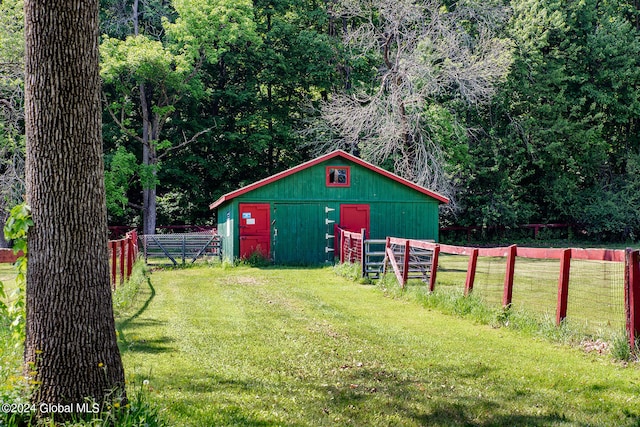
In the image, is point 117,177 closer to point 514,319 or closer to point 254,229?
point 254,229

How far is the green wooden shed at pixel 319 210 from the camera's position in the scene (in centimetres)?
2452

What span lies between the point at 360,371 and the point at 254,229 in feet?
59.9

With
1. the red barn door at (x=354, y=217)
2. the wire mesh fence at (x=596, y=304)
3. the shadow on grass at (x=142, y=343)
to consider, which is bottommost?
the shadow on grass at (x=142, y=343)

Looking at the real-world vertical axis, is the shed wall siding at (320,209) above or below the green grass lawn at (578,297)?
above

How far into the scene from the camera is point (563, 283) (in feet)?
26.2

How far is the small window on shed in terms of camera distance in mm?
25297

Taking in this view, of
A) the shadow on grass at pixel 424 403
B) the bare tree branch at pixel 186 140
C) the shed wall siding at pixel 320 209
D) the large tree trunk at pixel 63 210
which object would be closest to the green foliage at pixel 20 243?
the large tree trunk at pixel 63 210

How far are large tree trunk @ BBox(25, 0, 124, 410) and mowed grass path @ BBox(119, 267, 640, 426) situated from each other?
34.5 inches

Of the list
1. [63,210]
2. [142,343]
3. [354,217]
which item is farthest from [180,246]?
[63,210]

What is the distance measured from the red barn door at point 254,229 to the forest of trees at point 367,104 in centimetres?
998

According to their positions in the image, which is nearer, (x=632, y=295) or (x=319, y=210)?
(x=632, y=295)

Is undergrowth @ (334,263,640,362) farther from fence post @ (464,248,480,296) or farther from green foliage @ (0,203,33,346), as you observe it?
green foliage @ (0,203,33,346)

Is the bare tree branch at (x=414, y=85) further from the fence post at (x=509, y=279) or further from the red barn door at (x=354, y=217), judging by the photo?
the fence post at (x=509, y=279)

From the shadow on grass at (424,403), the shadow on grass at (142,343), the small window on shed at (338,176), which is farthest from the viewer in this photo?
the small window on shed at (338,176)
